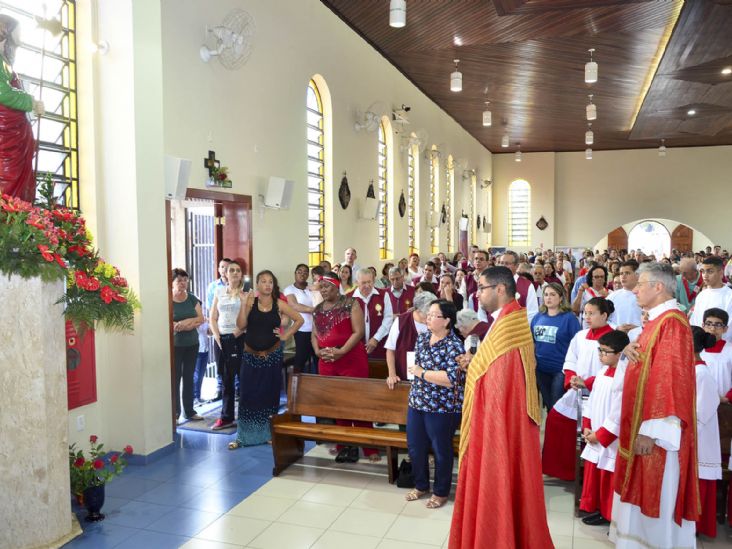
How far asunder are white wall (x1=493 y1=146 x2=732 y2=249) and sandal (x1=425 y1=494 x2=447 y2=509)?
2306cm

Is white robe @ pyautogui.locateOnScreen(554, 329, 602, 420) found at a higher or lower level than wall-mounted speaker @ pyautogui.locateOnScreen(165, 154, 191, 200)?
lower

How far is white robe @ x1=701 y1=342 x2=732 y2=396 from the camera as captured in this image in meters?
4.77

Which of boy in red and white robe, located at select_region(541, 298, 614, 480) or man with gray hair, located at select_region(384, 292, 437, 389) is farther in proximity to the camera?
man with gray hair, located at select_region(384, 292, 437, 389)

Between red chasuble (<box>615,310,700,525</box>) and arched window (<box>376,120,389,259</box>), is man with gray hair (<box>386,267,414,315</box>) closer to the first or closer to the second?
red chasuble (<box>615,310,700,525</box>)

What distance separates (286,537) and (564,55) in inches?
452

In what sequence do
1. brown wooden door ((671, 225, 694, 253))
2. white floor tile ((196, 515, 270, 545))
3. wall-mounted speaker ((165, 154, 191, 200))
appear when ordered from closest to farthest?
white floor tile ((196, 515, 270, 545))
wall-mounted speaker ((165, 154, 191, 200))
brown wooden door ((671, 225, 694, 253))

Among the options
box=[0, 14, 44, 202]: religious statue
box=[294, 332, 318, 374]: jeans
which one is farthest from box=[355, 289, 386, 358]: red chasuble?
box=[0, 14, 44, 202]: religious statue

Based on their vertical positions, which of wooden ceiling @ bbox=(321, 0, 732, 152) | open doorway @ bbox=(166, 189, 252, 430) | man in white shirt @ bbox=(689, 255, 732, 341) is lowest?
man in white shirt @ bbox=(689, 255, 732, 341)

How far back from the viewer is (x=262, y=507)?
16.6ft

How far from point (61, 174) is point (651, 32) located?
10.3 meters

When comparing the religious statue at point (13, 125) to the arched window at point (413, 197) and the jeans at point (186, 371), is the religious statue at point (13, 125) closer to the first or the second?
the jeans at point (186, 371)

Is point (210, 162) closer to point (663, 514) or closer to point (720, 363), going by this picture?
point (720, 363)

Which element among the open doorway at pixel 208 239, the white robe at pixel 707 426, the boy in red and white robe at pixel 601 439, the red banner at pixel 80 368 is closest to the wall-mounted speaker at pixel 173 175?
the open doorway at pixel 208 239

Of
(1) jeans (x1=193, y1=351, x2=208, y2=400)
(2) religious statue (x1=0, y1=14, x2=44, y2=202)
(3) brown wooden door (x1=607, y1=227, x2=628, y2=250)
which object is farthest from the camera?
(3) brown wooden door (x1=607, y1=227, x2=628, y2=250)
